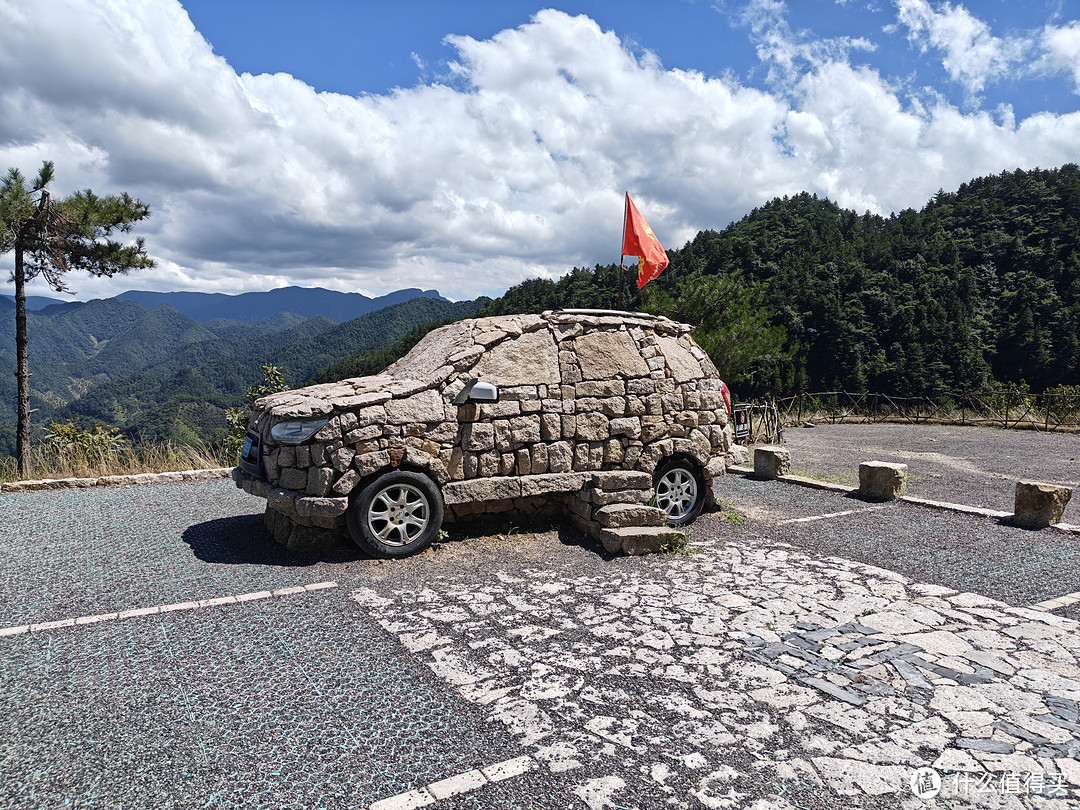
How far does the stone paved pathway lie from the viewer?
2.76m

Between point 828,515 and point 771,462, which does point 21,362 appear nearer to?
point 771,462

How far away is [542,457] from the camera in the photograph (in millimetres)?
6523

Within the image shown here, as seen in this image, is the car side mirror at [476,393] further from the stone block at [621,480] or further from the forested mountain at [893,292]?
the forested mountain at [893,292]

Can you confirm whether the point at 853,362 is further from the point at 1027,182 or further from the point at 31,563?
the point at 31,563

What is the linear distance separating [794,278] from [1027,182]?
1162 inches

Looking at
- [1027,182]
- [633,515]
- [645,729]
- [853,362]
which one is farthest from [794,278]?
[645,729]

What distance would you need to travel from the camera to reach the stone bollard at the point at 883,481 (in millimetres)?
8609

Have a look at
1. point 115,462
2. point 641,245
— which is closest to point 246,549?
point 115,462

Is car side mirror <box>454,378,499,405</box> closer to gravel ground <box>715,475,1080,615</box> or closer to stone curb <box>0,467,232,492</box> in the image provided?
gravel ground <box>715,475,1080,615</box>

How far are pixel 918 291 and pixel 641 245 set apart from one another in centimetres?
4431

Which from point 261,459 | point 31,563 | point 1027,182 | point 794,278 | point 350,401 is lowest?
point 31,563

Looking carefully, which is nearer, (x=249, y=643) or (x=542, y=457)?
(x=249, y=643)

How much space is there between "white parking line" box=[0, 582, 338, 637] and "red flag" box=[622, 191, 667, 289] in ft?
19.5

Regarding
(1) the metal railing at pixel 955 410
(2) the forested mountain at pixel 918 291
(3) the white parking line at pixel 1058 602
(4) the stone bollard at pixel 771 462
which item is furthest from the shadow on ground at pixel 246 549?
(2) the forested mountain at pixel 918 291
